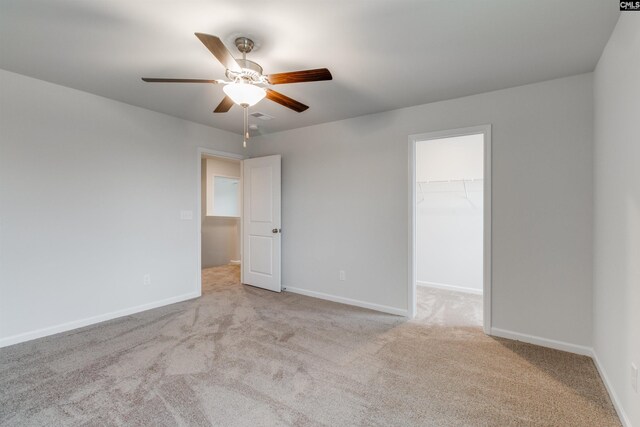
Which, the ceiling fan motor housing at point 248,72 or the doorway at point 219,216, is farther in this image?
the doorway at point 219,216

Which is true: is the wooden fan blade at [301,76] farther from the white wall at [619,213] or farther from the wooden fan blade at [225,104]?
the white wall at [619,213]

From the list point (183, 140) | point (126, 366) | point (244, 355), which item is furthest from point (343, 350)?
point (183, 140)

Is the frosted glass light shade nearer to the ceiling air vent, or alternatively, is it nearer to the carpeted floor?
the ceiling air vent

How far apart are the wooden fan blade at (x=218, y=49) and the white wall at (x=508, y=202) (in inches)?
84.4

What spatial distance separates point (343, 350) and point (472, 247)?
2.96 meters

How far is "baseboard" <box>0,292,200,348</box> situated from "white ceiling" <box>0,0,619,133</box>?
7.82 feet

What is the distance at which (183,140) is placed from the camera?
4.00 m

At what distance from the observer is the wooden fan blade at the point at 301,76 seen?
6.26 ft

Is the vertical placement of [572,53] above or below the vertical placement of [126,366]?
above

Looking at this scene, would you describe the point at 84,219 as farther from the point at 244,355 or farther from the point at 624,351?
the point at 624,351

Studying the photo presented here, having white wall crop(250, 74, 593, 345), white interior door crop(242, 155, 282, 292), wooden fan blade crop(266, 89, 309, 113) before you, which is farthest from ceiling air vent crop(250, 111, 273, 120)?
wooden fan blade crop(266, 89, 309, 113)

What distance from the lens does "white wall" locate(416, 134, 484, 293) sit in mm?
4504

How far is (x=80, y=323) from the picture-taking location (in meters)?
3.06

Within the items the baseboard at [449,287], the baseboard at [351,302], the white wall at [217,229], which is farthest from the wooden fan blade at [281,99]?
the white wall at [217,229]
